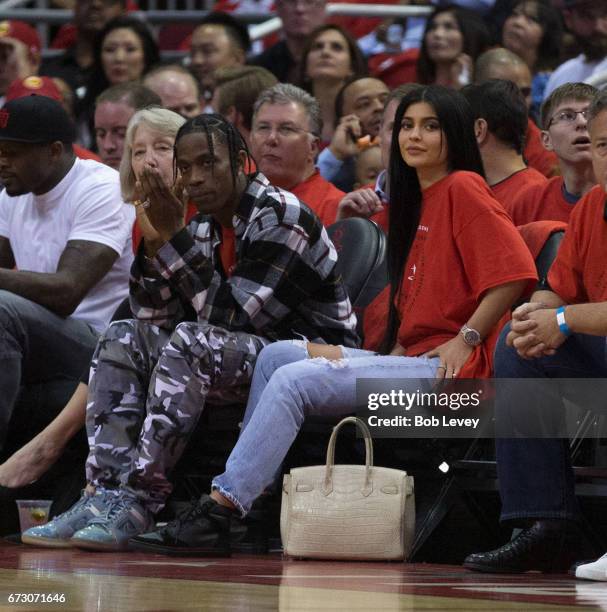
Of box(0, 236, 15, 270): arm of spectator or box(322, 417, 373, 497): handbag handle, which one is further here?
box(0, 236, 15, 270): arm of spectator

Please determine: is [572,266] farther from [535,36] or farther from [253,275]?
[535,36]

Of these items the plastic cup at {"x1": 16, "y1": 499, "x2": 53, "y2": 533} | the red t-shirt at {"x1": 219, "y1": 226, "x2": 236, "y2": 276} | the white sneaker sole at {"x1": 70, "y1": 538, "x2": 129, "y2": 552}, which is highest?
the red t-shirt at {"x1": 219, "y1": 226, "x2": 236, "y2": 276}

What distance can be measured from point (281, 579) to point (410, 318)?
130 centimetres

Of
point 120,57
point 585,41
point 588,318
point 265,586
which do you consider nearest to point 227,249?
point 588,318

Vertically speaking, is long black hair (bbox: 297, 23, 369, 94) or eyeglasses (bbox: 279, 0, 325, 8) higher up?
eyeglasses (bbox: 279, 0, 325, 8)

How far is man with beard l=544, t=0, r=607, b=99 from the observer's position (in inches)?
301

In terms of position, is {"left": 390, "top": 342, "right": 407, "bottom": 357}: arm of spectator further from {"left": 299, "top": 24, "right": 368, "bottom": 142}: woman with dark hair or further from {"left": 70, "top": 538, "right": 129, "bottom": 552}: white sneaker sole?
{"left": 299, "top": 24, "right": 368, "bottom": 142}: woman with dark hair

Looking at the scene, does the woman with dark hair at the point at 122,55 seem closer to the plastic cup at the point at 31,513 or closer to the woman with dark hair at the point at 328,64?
the woman with dark hair at the point at 328,64

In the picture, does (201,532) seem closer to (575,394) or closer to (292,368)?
(292,368)

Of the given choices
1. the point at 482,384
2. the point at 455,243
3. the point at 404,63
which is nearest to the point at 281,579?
the point at 482,384

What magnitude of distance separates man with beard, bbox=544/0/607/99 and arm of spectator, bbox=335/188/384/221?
2.07 metres

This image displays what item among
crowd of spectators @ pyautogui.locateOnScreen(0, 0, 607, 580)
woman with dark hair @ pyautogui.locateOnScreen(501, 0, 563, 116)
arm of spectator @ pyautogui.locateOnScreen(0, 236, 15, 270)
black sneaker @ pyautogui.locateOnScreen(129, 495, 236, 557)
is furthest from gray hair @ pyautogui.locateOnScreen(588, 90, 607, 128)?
woman with dark hair @ pyautogui.locateOnScreen(501, 0, 563, 116)

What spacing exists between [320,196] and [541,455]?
2.53 m

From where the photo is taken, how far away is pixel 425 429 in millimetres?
4520
